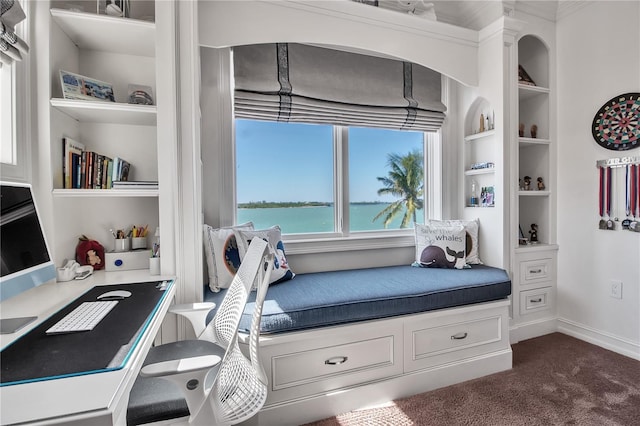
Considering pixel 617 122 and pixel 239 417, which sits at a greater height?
pixel 617 122

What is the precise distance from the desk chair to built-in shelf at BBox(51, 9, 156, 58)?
51.1 inches

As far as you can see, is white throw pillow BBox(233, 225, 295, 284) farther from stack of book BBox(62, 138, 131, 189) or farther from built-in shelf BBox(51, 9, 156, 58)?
built-in shelf BBox(51, 9, 156, 58)

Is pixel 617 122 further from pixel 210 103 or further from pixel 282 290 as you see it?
pixel 210 103

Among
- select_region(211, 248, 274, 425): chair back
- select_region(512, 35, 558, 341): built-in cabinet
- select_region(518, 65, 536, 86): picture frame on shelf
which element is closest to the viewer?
select_region(211, 248, 274, 425): chair back

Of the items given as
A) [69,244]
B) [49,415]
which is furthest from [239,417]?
[69,244]

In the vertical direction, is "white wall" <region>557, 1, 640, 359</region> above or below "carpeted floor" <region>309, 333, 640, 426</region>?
above

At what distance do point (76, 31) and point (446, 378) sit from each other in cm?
285

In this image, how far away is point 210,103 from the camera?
2.21 meters

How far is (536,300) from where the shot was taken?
2.71 meters

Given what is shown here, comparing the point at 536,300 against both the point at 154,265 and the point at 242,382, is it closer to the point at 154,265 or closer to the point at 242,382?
the point at 242,382

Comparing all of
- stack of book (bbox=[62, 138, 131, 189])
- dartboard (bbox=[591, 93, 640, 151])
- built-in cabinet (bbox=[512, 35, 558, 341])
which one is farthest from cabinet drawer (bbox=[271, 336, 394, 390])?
dartboard (bbox=[591, 93, 640, 151])

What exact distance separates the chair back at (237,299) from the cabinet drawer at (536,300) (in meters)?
2.37

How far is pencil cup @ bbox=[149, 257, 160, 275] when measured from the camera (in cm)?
169

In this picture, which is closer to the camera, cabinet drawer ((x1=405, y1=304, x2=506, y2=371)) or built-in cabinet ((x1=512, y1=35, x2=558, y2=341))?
cabinet drawer ((x1=405, y1=304, x2=506, y2=371))
